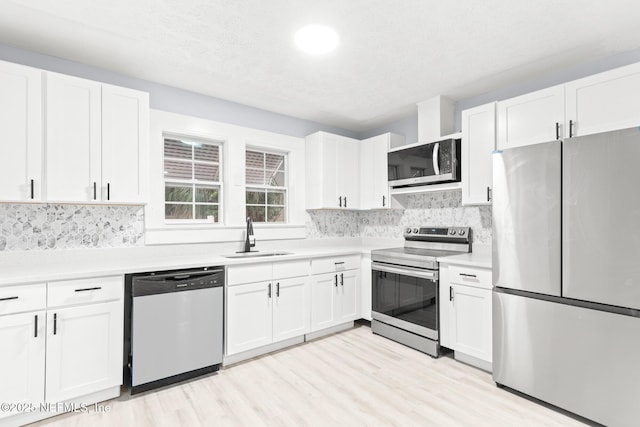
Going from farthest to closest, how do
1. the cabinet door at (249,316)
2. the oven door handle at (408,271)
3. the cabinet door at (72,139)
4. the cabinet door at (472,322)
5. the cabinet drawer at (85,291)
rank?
the oven door handle at (408,271) < the cabinet door at (249,316) < the cabinet door at (472,322) < the cabinet door at (72,139) < the cabinet drawer at (85,291)

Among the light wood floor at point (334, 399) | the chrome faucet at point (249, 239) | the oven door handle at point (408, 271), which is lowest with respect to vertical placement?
the light wood floor at point (334, 399)

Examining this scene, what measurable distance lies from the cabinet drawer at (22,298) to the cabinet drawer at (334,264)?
2.15 metres

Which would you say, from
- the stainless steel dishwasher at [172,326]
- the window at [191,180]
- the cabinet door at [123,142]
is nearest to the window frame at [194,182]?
the window at [191,180]

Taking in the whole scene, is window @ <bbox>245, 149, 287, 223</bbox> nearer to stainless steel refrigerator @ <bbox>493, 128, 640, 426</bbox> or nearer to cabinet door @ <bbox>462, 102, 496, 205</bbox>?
cabinet door @ <bbox>462, 102, 496, 205</bbox>

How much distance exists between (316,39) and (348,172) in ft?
6.81

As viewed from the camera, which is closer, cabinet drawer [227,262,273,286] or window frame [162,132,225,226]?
cabinet drawer [227,262,273,286]

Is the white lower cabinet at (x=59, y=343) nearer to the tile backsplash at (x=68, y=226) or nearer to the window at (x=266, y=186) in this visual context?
the tile backsplash at (x=68, y=226)

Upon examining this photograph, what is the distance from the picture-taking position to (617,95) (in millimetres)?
2201

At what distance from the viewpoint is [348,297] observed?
370cm

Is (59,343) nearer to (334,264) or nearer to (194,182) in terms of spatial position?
(194,182)

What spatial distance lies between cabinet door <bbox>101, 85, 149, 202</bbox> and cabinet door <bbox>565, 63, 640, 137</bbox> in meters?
3.31

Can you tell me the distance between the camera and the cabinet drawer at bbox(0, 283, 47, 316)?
1.91 metres

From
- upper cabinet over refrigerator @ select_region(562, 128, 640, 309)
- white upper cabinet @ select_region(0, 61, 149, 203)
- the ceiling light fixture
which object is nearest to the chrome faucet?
white upper cabinet @ select_region(0, 61, 149, 203)

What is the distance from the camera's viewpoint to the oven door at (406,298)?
3.02 meters
